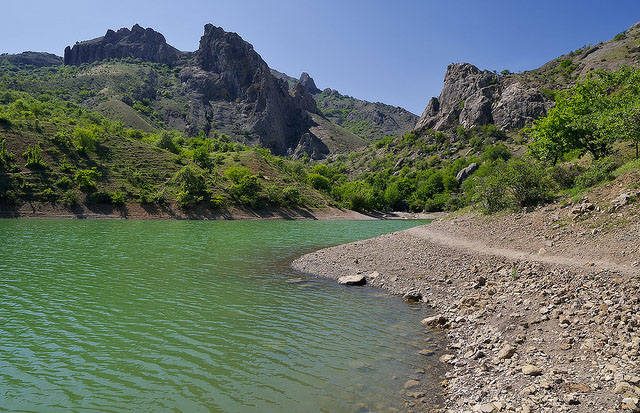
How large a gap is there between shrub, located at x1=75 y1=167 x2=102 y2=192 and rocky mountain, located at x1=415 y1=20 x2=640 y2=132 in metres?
154

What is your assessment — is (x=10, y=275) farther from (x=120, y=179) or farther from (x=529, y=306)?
(x=120, y=179)

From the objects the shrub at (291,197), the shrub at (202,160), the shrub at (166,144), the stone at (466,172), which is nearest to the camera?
the shrub at (291,197)

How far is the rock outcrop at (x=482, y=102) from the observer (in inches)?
5719

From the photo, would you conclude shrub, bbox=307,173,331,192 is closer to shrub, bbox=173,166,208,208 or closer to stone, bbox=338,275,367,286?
shrub, bbox=173,166,208,208

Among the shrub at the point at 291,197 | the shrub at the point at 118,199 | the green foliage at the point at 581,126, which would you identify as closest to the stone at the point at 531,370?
the green foliage at the point at 581,126

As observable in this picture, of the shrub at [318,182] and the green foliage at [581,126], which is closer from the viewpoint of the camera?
the green foliage at [581,126]

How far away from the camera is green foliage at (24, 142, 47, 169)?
84.1 meters

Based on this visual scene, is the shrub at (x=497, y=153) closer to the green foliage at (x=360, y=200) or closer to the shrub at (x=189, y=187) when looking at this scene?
the green foliage at (x=360, y=200)

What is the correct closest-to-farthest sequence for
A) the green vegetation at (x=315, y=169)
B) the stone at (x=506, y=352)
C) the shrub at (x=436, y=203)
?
the stone at (x=506, y=352) < the green vegetation at (x=315, y=169) < the shrub at (x=436, y=203)

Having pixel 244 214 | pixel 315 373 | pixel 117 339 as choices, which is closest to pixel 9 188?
pixel 244 214

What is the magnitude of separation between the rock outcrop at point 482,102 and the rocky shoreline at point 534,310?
14311 cm

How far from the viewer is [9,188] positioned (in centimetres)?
7544

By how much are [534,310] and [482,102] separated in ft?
564

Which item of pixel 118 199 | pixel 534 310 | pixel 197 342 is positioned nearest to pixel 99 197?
pixel 118 199
